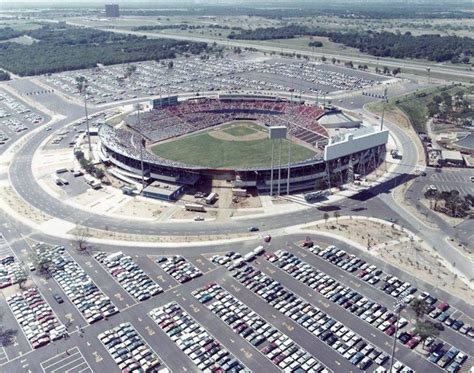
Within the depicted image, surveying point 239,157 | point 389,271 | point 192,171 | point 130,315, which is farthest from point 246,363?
point 239,157

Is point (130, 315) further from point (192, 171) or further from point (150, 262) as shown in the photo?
point (192, 171)

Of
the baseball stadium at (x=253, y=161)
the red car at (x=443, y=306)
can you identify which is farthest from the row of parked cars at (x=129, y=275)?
the red car at (x=443, y=306)

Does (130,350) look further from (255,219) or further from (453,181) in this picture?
Answer: (453,181)

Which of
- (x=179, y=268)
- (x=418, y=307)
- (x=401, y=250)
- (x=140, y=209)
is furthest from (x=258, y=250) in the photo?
(x=140, y=209)

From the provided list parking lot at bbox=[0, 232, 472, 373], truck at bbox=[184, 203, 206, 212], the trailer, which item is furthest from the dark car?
truck at bbox=[184, 203, 206, 212]

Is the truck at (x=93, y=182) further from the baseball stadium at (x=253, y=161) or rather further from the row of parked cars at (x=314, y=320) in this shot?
the row of parked cars at (x=314, y=320)
